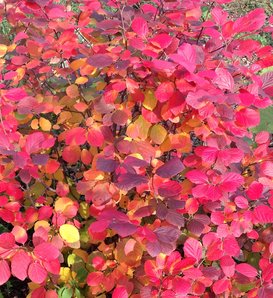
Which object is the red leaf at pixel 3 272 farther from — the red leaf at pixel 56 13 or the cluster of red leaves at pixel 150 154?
the red leaf at pixel 56 13

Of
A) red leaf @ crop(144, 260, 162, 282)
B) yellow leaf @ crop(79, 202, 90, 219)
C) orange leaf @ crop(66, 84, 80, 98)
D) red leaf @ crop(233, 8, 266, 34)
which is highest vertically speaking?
red leaf @ crop(233, 8, 266, 34)

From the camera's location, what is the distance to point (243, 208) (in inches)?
58.6

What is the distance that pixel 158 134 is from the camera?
4.74 feet

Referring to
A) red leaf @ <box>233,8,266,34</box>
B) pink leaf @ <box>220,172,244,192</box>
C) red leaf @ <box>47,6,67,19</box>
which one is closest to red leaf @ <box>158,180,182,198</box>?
pink leaf @ <box>220,172,244,192</box>

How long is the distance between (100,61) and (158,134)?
0.88ft

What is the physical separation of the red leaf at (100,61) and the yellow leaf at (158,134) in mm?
246

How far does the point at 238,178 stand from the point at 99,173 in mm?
378

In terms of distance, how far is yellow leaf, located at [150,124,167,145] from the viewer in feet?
4.72

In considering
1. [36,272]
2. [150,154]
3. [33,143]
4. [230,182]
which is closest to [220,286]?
[230,182]

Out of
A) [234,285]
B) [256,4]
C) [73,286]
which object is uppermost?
[234,285]

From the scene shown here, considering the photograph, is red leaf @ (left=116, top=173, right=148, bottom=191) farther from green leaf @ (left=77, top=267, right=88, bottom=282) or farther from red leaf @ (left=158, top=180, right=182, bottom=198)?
green leaf @ (left=77, top=267, right=88, bottom=282)

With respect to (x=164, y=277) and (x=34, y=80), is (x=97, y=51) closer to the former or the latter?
(x=34, y=80)

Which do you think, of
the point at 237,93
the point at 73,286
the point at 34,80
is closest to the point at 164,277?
the point at 73,286

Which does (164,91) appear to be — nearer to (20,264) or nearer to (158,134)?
(158,134)
